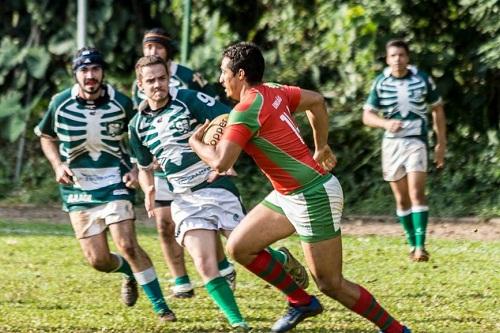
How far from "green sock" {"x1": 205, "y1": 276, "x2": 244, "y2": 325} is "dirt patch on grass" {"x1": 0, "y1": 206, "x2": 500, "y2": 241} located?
6503 mm

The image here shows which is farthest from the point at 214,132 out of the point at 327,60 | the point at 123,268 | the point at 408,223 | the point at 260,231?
the point at 327,60

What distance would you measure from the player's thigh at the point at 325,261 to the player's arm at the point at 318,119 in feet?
1.99

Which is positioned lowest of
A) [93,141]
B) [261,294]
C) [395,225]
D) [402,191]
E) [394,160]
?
[395,225]

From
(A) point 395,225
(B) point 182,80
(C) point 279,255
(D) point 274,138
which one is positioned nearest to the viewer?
(D) point 274,138

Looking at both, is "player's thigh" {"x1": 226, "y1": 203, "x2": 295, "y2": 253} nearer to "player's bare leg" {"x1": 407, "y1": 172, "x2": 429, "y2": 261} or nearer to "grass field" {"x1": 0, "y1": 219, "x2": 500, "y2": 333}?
"grass field" {"x1": 0, "y1": 219, "x2": 500, "y2": 333}

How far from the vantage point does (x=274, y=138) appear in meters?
7.70

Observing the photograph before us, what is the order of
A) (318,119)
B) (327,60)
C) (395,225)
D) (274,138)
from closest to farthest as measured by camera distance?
(274,138) → (318,119) → (395,225) → (327,60)

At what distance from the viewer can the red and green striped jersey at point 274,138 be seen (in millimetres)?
7578

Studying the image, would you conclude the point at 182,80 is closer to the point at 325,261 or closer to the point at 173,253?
the point at 173,253

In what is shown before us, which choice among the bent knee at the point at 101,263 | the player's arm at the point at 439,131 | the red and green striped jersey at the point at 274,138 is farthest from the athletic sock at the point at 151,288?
the player's arm at the point at 439,131

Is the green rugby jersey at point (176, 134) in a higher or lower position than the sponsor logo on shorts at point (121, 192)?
higher

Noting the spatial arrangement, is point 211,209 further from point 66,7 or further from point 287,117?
point 66,7

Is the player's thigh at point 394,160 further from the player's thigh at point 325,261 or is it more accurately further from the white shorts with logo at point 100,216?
the player's thigh at point 325,261

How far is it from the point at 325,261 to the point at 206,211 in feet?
4.93
